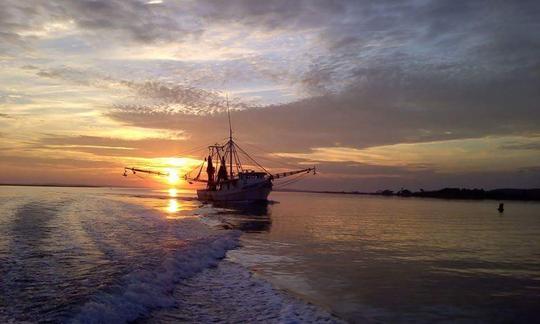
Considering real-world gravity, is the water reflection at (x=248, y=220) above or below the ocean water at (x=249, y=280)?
below

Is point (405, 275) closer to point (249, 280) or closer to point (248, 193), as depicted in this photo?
point (249, 280)

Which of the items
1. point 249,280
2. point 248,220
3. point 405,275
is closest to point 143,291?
point 249,280

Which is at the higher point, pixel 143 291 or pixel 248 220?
pixel 143 291

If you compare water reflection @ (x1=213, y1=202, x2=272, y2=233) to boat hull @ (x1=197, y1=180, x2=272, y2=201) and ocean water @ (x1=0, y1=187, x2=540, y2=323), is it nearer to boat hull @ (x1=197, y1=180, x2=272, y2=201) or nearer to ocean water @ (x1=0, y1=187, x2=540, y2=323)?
ocean water @ (x1=0, y1=187, x2=540, y2=323)

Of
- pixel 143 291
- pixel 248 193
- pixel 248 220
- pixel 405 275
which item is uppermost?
pixel 248 193

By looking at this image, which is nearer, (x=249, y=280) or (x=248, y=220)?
(x=249, y=280)

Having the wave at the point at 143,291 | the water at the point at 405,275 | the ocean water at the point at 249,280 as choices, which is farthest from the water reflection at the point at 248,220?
the wave at the point at 143,291

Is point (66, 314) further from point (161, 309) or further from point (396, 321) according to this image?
point (396, 321)

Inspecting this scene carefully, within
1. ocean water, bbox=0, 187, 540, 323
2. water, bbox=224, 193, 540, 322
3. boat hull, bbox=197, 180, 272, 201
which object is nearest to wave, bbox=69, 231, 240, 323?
ocean water, bbox=0, 187, 540, 323

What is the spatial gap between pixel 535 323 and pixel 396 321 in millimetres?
3644

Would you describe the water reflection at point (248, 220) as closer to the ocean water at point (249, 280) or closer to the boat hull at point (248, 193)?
the ocean water at point (249, 280)

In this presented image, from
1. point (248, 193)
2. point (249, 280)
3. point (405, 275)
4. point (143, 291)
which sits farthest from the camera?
point (248, 193)

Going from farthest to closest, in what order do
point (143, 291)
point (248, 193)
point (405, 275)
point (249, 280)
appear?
point (248, 193)
point (405, 275)
point (249, 280)
point (143, 291)

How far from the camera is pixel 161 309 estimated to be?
11078 mm
